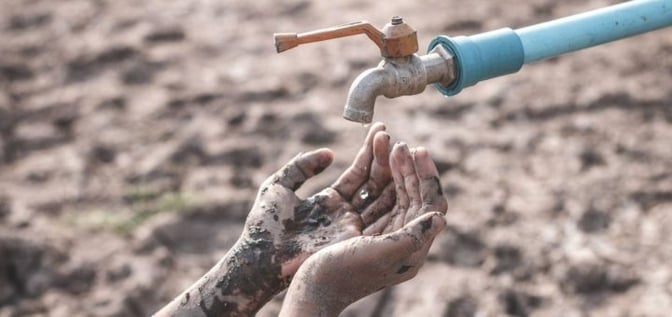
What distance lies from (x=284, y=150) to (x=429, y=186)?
1.94 metres

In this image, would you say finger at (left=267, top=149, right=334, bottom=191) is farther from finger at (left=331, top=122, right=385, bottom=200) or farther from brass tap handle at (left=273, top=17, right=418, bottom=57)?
brass tap handle at (left=273, top=17, right=418, bottom=57)

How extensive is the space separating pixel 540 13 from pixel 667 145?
1132mm

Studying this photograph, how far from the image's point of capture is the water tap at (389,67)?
1.88 m

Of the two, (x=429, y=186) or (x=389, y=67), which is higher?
(x=389, y=67)

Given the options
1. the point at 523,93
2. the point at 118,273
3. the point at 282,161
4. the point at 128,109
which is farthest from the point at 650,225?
the point at 128,109

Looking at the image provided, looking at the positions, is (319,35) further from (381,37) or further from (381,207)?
(381,207)

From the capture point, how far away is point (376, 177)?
2.30m

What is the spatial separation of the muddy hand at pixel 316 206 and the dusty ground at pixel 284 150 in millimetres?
996

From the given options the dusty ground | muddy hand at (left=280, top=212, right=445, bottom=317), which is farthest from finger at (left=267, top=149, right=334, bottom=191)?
the dusty ground

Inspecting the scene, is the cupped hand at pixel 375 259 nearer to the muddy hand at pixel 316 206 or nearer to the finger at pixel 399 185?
the finger at pixel 399 185

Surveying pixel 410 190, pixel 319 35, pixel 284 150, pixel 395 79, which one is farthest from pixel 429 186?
pixel 284 150

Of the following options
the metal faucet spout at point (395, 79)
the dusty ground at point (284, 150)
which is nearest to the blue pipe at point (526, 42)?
the metal faucet spout at point (395, 79)

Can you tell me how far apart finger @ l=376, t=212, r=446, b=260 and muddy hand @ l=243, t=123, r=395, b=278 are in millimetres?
290

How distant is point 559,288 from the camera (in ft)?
10.6
